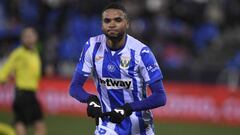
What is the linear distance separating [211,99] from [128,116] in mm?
10376

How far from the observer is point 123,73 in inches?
303

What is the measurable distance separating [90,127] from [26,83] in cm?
334

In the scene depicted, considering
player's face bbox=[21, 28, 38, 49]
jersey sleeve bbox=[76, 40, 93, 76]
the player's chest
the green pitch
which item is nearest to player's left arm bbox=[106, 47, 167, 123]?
the player's chest

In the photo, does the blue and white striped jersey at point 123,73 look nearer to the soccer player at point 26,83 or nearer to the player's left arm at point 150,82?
the player's left arm at point 150,82

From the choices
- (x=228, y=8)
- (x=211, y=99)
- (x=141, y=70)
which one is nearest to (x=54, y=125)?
(x=211, y=99)

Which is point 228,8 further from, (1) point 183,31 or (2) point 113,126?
(2) point 113,126

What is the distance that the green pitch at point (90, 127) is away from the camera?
50.0ft

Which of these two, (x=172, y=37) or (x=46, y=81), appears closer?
(x=46, y=81)

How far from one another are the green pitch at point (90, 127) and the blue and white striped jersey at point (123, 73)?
22.8 ft

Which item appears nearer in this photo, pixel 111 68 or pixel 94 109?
pixel 94 109

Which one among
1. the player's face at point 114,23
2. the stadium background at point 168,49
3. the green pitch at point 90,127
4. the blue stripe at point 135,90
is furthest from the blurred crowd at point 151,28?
the player's face at point 114,23

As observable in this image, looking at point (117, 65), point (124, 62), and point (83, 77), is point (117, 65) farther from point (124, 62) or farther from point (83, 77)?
point (83, 77)

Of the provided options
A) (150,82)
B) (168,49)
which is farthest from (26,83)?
(168,49)

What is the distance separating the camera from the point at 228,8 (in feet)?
68.7
